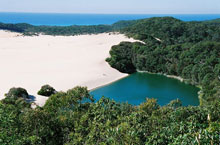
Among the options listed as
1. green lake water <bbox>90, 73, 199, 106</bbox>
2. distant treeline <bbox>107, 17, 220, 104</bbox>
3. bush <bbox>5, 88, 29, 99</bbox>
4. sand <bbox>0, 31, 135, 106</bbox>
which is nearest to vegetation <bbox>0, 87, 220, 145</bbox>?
bush <bbox>5, 88, 29, 99</bbox>

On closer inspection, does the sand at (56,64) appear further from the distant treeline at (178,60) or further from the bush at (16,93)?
the distant treeline at (178,60)

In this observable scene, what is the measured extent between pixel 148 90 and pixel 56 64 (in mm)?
21879

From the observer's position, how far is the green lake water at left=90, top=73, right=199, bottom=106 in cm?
3378

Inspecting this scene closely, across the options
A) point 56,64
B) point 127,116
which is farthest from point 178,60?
point 127,116

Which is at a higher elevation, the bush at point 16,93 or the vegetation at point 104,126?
the vegetation at point 104,126

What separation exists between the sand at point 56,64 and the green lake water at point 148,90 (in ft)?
9.72

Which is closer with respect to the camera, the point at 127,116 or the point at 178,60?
the point at 127,116

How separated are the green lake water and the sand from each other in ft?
9.72

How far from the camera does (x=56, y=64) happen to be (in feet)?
169

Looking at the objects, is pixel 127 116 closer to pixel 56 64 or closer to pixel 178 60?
pixel 178 60

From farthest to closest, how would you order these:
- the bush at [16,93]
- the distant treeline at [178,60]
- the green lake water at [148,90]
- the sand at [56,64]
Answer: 1. the sand at [56,64]
2. the distant treeline at [178,60]
3. the green lake water at [148,90]
4. the bush at [16,93]

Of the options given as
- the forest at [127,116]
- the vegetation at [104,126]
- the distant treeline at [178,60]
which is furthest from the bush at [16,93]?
the distant treeline at [178,60]

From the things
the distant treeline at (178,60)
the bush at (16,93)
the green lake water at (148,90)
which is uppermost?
the distant treeline at (178,60)

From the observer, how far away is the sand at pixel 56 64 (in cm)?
4003
